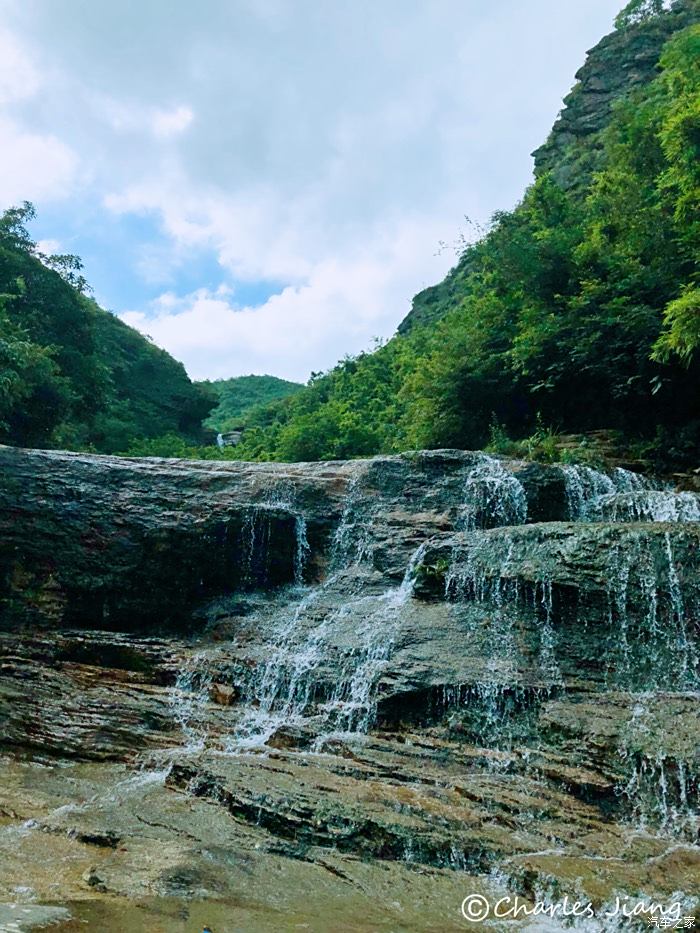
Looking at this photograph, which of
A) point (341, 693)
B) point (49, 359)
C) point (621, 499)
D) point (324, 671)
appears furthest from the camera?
point (49, 359)

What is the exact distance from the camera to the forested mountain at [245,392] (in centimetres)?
6619

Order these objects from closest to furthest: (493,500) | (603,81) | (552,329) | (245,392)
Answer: (493,500)
(552,329)
(603,81)
(245,392)

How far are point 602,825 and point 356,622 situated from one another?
494cm

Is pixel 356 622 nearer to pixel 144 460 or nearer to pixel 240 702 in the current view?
pixel 240 702

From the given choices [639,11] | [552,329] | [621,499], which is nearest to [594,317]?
[552,329]

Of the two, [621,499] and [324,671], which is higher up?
[621,499]

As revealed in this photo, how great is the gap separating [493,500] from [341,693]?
18.1 feet

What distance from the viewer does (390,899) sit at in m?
5.32

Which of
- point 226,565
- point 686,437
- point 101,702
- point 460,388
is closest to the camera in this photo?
point 101,702

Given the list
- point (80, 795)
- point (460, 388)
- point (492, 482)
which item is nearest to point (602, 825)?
point (80, 795)

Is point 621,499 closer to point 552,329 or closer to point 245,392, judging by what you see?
point 552,329

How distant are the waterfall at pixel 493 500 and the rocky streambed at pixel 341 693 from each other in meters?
0.06

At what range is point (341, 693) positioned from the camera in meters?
9.40

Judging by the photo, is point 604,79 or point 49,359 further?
point 604,79
